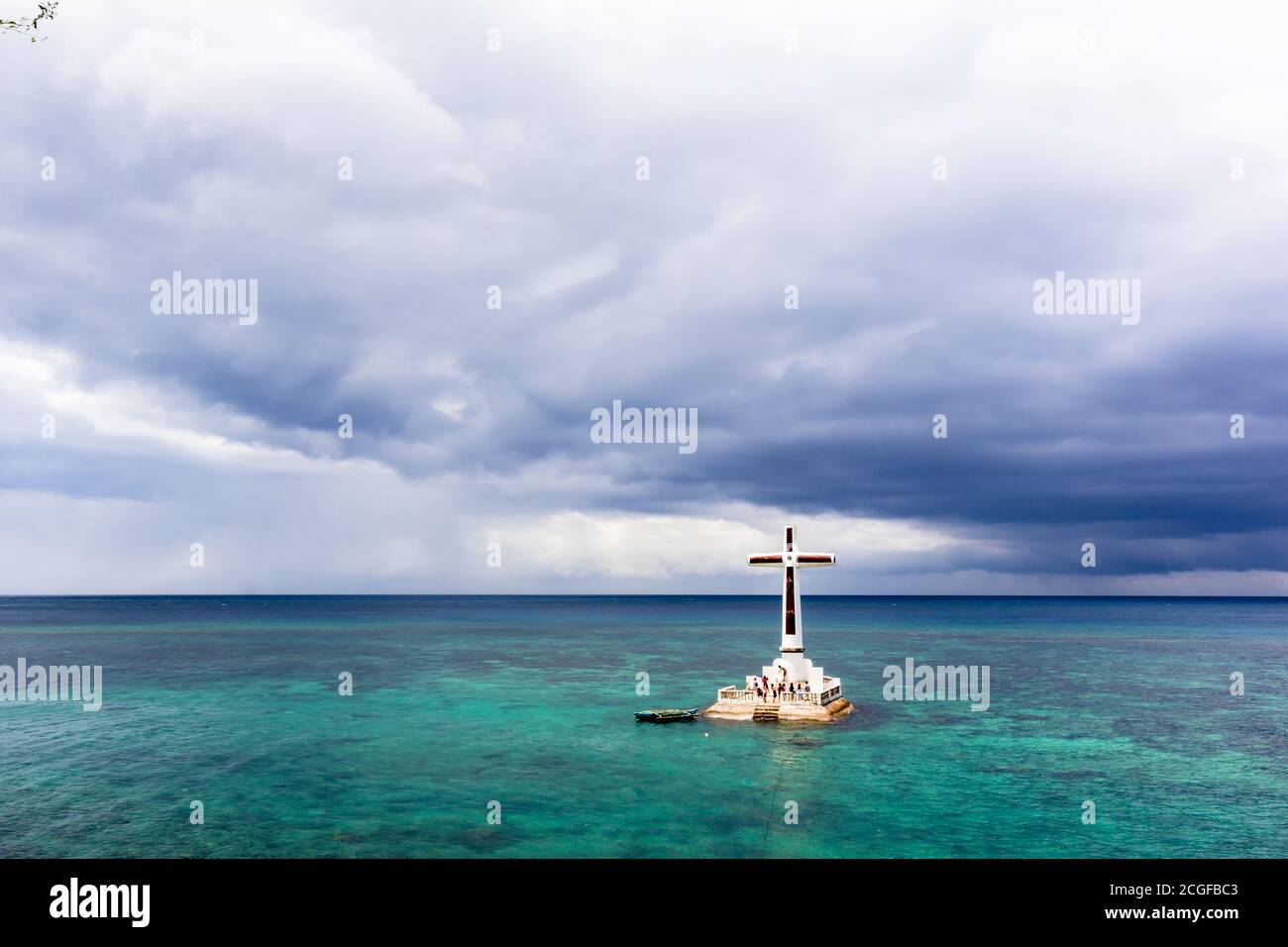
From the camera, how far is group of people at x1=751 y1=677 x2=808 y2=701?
60.4 m

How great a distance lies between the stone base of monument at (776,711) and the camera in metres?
59.0

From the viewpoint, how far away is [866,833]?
1356 inches

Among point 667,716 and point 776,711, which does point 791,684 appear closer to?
point 776,711

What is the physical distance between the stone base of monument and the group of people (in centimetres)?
60

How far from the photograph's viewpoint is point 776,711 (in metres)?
59.3

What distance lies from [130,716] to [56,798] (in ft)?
89.6
